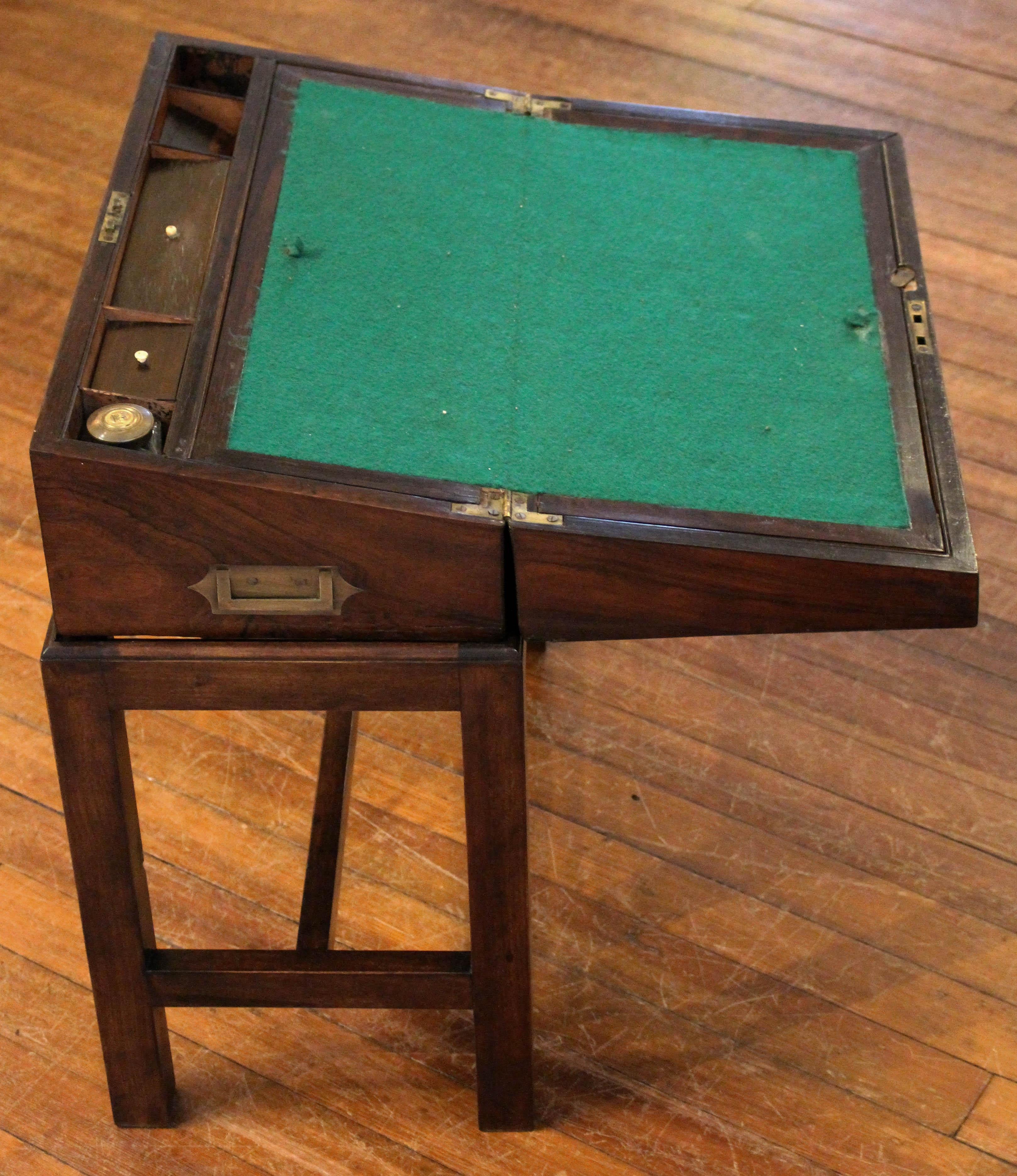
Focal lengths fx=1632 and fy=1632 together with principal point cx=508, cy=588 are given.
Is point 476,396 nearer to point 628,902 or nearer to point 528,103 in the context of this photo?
point 528,103

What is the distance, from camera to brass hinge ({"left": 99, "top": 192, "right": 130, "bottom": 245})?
1.70m

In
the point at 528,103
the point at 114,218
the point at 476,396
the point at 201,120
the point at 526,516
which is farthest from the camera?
the point at 528,103

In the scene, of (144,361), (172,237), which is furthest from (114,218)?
→ (144,361)

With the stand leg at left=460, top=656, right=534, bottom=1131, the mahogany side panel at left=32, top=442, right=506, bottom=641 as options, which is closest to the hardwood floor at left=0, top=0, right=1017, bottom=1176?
the stand leg at left=460, top=656, right=534, bottom=1131

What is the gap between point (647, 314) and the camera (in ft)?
5.73

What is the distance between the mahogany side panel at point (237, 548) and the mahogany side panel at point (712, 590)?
0.05m

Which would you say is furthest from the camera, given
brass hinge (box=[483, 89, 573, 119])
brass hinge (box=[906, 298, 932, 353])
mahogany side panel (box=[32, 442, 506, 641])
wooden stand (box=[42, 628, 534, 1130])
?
brass hinge (box=[483, 89, 573, 119])

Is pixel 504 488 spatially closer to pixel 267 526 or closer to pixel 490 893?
pixel 267 526

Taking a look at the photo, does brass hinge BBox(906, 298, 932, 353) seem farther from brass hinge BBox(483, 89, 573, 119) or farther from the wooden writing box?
brass hinge BBox(483, 89, 573, 119)

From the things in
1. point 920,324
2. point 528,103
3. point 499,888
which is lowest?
point 499,888

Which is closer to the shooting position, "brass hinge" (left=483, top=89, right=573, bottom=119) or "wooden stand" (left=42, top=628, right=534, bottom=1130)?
"wooden stand" (left=42, top=628, right=534, bottom=1130)

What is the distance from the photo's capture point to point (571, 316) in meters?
1.72

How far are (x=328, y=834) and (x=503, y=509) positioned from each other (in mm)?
750

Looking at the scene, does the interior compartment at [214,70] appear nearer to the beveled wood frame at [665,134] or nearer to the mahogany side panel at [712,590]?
the beveled wood frame at [665,134]
